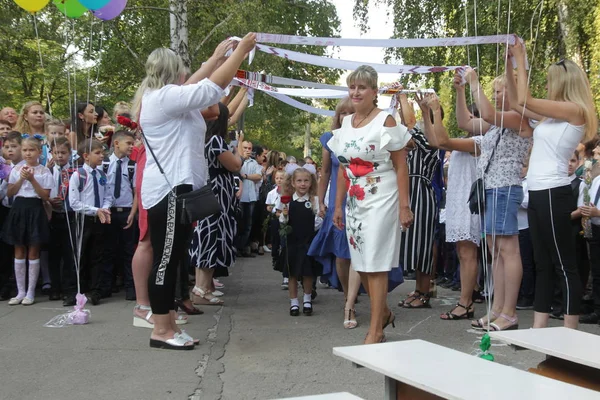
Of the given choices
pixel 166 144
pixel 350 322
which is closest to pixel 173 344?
pixel 166 144

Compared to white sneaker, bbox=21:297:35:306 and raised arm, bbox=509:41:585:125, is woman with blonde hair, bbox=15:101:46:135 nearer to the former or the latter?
white sneaker, bbox=21:297:35:306

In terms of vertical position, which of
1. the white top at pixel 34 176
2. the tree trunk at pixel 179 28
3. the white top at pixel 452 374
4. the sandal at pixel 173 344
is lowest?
the sandal at pixel 173 344

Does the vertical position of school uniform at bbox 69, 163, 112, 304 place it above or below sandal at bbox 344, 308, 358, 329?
above

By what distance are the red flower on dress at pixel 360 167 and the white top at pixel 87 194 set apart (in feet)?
10.7

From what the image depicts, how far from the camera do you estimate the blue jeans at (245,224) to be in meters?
13.0

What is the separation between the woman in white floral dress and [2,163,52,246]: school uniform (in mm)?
3714

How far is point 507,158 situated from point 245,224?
303 inches

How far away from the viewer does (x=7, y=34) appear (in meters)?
22.5

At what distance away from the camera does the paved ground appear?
446 centimetres

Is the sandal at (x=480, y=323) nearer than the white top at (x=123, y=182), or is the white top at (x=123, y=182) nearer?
the sandal at (x=480, y=323)

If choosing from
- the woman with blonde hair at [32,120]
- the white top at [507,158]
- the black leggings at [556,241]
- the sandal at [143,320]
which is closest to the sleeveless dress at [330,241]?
the white top at [507,158]

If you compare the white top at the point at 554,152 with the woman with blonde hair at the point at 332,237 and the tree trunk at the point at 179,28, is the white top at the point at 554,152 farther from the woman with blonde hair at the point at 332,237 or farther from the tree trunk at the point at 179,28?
the tree trunk at the point at 179,28

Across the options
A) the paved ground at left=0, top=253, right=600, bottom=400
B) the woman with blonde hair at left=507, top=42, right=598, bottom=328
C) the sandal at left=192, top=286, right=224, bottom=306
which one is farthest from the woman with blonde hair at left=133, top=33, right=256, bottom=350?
the woman with blonde hair at left=507, top=42, right=598, bottom=328

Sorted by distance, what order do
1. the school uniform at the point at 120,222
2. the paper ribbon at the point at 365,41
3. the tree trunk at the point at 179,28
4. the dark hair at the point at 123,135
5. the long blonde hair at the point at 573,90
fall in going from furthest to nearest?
the tree trunk at the point at 179,28
the dark hair at the point at 123,135
the school uniform at the point at 120,222
the paper ribbon at the point at 365,41
the long blonde hair at the point at 573,90
